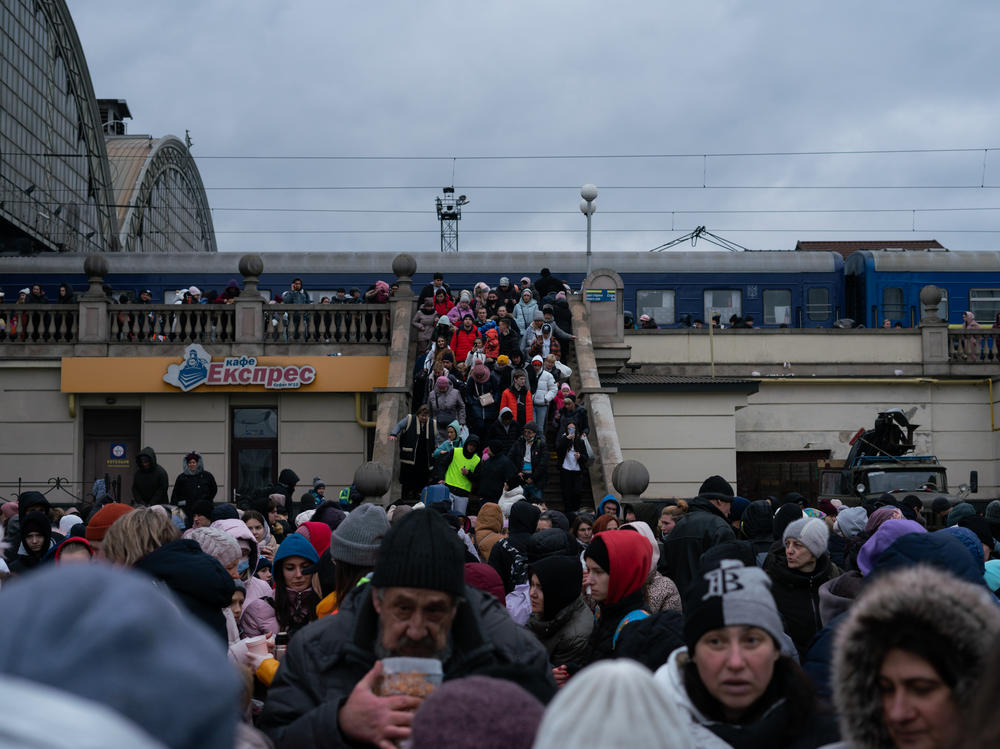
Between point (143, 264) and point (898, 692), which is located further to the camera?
point (143, 264)

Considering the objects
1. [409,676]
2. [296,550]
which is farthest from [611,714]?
[296,550]

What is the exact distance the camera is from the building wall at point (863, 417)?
3195cm

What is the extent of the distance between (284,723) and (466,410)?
58.5 ft

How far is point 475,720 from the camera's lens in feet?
7.95

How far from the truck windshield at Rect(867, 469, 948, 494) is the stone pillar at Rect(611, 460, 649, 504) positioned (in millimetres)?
4760

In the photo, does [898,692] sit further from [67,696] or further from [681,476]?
[681,476]

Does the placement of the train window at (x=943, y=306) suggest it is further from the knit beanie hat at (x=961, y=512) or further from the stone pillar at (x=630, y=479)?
the knit beanie hat at (x=961, y=512)

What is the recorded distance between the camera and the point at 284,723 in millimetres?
4074

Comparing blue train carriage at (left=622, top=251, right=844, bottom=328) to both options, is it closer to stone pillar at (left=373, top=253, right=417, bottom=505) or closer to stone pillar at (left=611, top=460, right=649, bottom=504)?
stone pillar at (left=373, top=253, right=417, bottom=505)

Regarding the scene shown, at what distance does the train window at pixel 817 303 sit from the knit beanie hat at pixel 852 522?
79.9 feet

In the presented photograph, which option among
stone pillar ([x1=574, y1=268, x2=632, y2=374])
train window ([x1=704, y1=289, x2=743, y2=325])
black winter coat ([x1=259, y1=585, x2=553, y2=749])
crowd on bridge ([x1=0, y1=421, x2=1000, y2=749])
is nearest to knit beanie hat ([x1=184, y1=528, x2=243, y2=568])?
crowd on bridge ([x1=0, y1=421, x2=1000, y2=749])

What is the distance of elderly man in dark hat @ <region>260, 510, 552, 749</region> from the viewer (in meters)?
3.84

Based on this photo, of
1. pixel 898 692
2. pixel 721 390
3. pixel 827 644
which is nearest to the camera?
pixel 898 692

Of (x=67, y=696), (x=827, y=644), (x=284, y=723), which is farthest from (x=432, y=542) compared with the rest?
(x=67, y=696)
